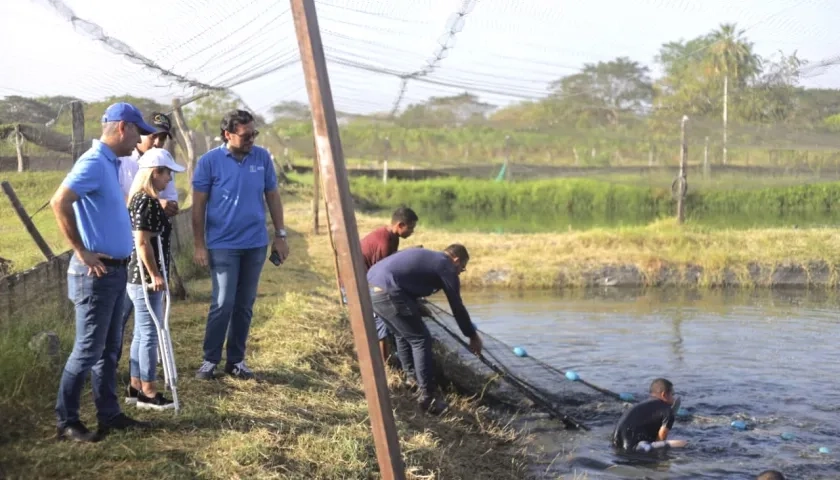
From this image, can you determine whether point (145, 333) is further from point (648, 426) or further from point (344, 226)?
point (648, 426)

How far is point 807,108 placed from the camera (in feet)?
57.3

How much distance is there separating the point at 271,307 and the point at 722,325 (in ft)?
21.9

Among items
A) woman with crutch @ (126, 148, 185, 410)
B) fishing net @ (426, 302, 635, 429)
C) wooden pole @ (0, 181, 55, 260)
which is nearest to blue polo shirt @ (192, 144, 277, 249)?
woman with crutch @ (126, 148, 185, 410)

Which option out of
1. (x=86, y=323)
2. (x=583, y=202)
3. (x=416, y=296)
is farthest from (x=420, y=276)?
(x=583, y=202)

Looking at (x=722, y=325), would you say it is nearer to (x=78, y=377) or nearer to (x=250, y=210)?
(x=250, y=210)

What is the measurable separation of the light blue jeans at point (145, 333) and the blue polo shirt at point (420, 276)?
2159mm

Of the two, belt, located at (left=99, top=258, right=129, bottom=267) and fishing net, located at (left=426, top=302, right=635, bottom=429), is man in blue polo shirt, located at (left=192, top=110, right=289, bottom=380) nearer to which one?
belt, located at (left=99, top=258, right=129, bottom=267)

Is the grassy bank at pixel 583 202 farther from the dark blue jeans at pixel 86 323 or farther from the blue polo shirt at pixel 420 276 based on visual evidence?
the dark blue jeans at pixel 86 323

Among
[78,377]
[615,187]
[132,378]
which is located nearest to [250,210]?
[132,378]

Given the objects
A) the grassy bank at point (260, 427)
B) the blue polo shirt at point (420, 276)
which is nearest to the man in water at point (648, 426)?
the grassy bank at point (260, 427)

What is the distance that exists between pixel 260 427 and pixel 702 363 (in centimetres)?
673

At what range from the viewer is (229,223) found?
634 cm

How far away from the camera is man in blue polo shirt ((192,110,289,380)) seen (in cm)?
634

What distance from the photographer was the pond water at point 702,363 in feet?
24.9
